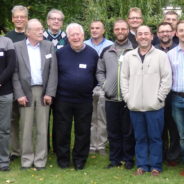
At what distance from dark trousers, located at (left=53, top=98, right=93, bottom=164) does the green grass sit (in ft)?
0.74

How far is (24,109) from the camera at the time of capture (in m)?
7.30

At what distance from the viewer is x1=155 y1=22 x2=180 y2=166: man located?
7.28m

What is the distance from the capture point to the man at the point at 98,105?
8.05 metres

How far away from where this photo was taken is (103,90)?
7.32 m

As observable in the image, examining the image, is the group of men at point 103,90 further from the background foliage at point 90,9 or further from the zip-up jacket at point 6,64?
the background foliage at point 90,9

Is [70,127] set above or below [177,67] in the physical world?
below

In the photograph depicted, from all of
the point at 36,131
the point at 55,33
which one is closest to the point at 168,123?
the point at 36,131

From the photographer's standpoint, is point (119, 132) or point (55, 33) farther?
point (55, 33)

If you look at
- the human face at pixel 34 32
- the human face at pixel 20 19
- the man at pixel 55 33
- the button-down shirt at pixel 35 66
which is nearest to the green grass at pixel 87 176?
the man at pixel 55 33

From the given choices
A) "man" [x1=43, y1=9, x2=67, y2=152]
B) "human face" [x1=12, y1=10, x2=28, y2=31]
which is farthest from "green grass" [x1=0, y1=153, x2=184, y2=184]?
"human face" [x1=12, y1=10, x2=28, y2=31]

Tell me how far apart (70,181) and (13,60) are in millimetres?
1925

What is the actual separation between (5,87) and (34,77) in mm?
449

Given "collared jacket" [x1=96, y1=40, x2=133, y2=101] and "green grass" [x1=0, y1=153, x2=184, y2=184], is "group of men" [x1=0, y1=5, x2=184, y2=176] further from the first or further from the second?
"green grass" [x1=0, y1=153, x2=184, y2=184]

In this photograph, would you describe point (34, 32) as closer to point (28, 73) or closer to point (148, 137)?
point (28, 73)
